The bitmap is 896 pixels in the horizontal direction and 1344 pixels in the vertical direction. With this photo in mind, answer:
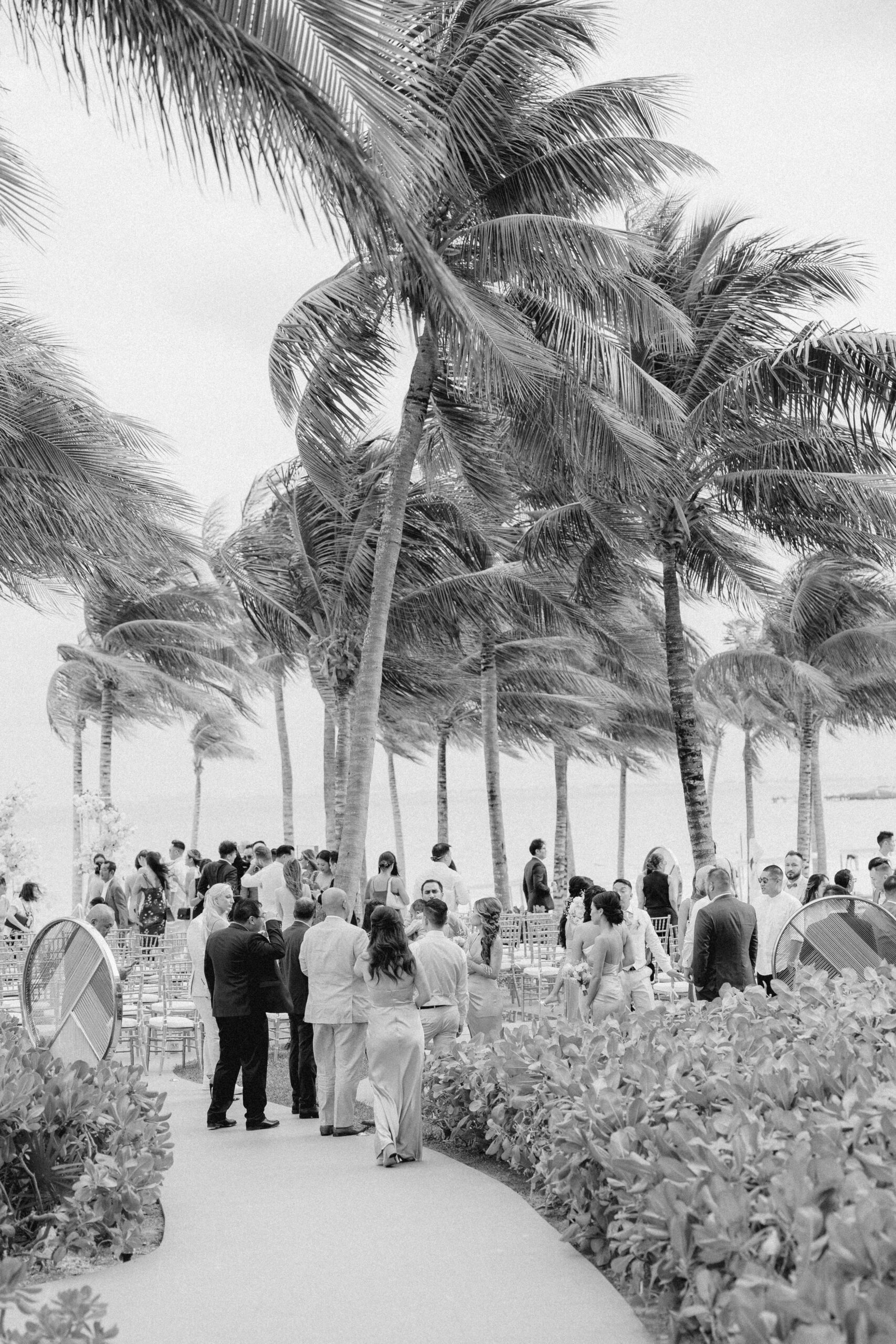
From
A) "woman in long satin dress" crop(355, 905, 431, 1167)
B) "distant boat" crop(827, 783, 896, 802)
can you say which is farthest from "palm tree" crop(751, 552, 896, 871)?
"distant boat" crop(827, 783, 896, 802)

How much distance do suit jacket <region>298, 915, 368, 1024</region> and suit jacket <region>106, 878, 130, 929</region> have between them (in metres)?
8.05

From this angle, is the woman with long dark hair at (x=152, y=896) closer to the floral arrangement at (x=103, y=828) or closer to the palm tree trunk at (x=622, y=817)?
the floral arrangement at (x=103, y=828)

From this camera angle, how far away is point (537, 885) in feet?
62.6

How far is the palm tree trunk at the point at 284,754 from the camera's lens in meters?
32.2

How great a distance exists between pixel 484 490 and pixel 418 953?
830 cm

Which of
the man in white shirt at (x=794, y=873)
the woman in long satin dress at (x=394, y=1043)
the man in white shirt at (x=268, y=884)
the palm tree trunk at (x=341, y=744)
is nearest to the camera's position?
the woman in long satin dress at (x=394, y=1043)

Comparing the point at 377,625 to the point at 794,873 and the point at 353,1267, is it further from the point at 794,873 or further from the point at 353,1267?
the point at 353,1267

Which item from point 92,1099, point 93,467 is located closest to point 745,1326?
point 92,1099

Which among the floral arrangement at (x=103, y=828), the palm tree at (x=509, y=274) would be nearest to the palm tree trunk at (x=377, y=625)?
the palm tree at (x=509, y=274)

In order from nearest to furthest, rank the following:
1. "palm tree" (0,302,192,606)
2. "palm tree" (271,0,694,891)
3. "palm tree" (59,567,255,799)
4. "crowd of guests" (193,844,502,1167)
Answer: "crowd of guests" (193,844,502,1167), "palm tree" (0,302,192,606), "palm tree" (271,0,694,891), "palm tree" (59,567,255,799)

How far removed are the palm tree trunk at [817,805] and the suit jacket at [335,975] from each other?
2271 centimetres

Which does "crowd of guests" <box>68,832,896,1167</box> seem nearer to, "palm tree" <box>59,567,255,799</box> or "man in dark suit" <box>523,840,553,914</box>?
"man in dark suit" <box>523,840,553,914</box>

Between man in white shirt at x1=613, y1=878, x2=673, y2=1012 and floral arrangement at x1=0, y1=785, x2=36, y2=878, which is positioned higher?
floral arrangement at x1=0, y1=785, x2=36, y2=878

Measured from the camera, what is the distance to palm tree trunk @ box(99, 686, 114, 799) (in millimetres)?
29641
